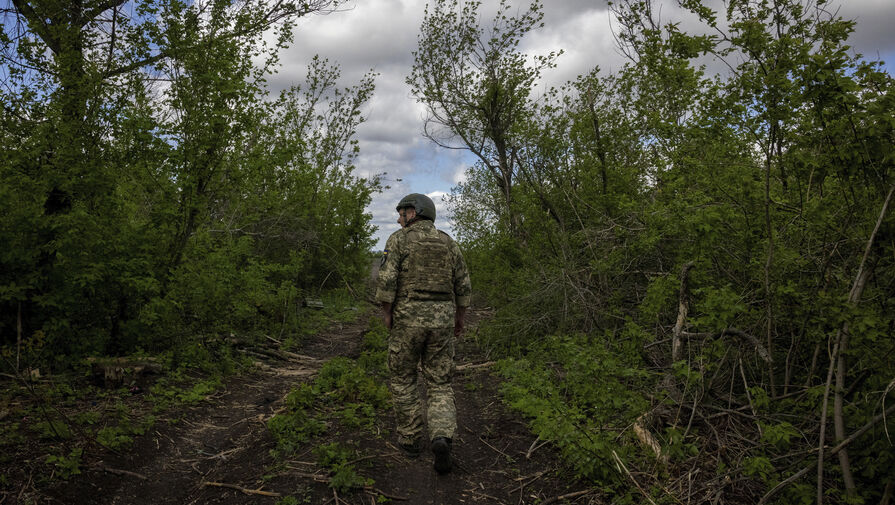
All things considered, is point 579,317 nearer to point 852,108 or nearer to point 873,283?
point 873,283

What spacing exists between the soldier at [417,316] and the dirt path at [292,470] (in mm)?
523

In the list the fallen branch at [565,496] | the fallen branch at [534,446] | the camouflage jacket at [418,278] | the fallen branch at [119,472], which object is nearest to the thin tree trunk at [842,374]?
the fallen branch at [565,496]

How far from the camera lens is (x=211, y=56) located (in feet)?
25.5

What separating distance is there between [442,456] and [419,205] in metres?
2.50

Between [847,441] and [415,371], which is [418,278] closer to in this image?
[415,371]

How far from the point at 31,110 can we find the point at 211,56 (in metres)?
2.53

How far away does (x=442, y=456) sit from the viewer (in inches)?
173

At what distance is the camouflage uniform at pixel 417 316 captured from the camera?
192 inches

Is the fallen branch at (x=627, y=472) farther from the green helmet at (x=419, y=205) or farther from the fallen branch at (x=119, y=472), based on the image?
the fallen branch at (x=119, y=472)

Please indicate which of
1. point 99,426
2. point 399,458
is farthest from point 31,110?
point 399,458

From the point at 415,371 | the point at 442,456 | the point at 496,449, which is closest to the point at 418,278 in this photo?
the point at 415,371

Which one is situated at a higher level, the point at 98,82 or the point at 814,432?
the point at 98,82

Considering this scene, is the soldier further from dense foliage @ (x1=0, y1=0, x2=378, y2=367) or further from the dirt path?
dense foliage @ (x1=0, y1=0, x2=378, y2=367)

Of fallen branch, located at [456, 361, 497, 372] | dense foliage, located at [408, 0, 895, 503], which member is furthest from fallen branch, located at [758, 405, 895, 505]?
fallen branch, located at [456, 361, 497, 372]
